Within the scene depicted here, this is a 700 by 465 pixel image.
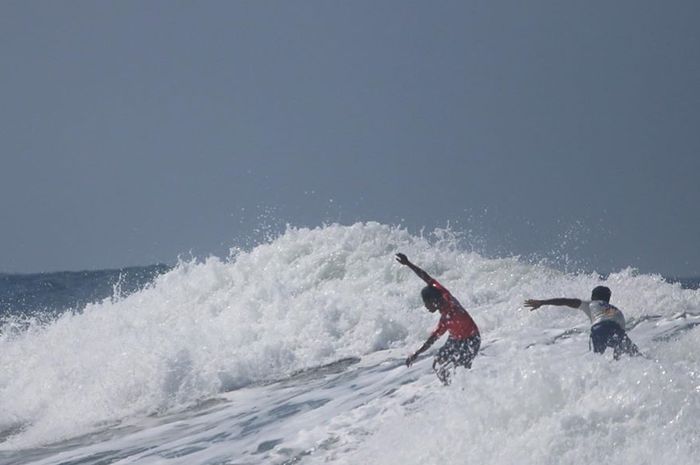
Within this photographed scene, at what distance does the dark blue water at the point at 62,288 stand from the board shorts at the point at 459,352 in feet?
68.5

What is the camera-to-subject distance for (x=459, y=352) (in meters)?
10.3

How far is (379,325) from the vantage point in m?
16.5

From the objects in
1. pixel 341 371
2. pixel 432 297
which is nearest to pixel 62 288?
pixel 341 371

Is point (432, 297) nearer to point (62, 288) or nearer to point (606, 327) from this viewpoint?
point (606, 327)

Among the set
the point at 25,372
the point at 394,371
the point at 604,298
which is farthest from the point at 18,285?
the point at 604,298

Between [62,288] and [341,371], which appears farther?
[62,288]

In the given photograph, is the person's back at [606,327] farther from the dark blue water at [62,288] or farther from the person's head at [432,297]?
the dark blue water at [62,288]

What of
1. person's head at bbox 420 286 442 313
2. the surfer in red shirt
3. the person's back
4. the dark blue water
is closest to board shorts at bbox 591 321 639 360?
the person's back

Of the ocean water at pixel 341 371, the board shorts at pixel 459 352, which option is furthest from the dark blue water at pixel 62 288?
the board shorts at pixel 459 352

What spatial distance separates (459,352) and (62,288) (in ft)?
98.6

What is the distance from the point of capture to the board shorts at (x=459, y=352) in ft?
33.8

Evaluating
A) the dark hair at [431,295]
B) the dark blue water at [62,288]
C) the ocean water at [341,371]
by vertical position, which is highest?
the dark blue water at [62,288]

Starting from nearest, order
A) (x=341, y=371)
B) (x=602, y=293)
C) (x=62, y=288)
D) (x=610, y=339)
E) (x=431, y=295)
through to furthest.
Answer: (x=610, y=339), (x=602, y=293), (x=431, y=295), (x=341, y=371), (x=62, y=288)

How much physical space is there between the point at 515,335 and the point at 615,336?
4.41 m
